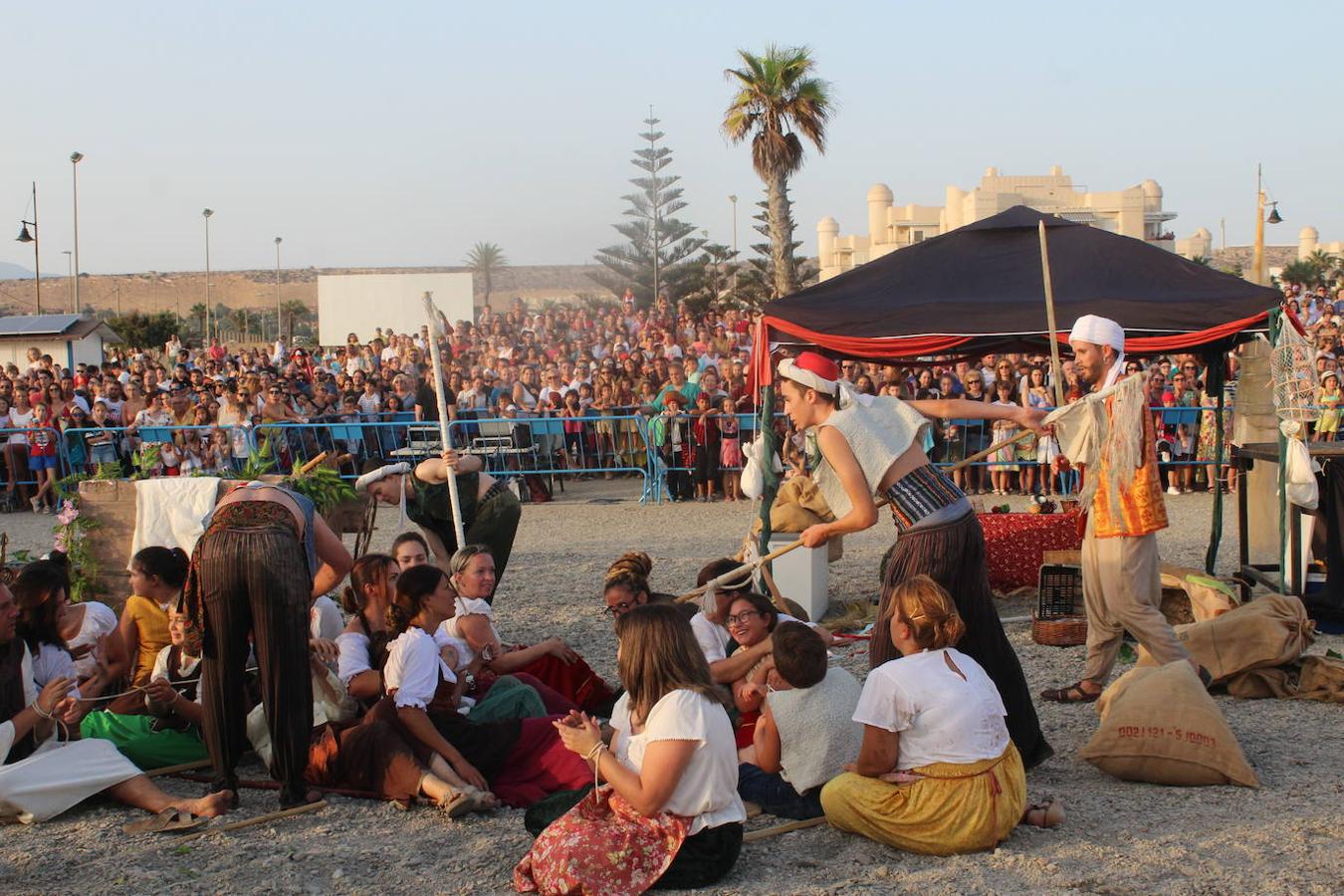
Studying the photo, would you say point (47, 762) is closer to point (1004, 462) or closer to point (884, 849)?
point (884, 849)

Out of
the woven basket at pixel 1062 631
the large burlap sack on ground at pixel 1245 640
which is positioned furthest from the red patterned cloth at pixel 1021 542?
the large burlap sack on ground at pixel 1245 640

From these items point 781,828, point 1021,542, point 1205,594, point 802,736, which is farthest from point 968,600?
point 1021,542

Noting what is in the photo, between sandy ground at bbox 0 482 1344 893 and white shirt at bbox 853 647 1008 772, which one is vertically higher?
white shirt at bbox 853 647 1008 772

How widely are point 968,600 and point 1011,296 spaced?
3725 millimetres

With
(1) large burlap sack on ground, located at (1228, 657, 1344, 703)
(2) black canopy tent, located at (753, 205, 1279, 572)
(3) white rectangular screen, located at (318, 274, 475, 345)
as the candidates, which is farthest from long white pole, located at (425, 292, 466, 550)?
(3) white rectangular screen, located at (318, 274, 475, 345)

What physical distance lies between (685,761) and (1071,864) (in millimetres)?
1395

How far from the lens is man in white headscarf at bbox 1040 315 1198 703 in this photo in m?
5.88

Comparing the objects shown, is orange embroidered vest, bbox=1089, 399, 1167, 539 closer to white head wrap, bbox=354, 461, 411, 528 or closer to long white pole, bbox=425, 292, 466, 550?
long white pole, bbox=425, 292, 466, 550

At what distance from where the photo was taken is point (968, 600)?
5.09 meters

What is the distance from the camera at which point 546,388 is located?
17.6 m

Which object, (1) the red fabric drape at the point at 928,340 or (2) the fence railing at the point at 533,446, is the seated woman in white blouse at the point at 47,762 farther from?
(2) the fence railing at the point at 533,446

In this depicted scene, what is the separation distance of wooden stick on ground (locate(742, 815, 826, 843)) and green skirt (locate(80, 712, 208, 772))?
2448mm

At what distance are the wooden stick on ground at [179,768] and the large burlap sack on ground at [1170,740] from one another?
365cm

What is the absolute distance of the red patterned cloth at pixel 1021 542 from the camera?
29.8 feet
